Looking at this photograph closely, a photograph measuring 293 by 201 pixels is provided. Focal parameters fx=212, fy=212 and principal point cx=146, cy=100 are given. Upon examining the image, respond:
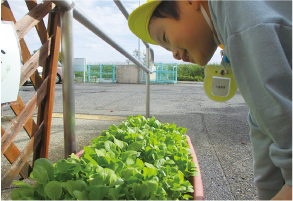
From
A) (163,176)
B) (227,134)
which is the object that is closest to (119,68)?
(227,134)

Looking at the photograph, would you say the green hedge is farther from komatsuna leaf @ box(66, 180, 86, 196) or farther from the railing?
komatsuna leaf @ box(66, 180, 86, 196)

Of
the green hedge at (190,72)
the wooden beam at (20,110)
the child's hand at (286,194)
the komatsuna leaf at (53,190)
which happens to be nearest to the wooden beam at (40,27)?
the wooden beam at (20,110)

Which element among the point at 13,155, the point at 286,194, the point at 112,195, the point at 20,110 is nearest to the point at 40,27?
the point at 20,110

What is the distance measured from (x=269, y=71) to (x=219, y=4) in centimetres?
22

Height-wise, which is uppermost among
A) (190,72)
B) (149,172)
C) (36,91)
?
(190,72)

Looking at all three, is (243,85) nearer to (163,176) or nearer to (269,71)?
(269,71)

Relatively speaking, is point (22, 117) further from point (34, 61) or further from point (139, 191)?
point (139, 191)

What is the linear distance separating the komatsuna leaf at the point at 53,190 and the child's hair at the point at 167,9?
68cm

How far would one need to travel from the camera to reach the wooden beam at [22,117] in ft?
3.55

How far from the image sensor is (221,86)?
1.01 m

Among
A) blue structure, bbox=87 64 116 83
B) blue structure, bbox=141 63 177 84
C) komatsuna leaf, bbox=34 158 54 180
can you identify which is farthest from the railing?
blue structure, bbox=87 64 116 83

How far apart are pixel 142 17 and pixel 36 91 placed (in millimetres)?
779

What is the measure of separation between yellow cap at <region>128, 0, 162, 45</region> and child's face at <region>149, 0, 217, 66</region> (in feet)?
0.15

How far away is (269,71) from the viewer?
449mm
